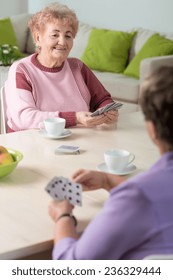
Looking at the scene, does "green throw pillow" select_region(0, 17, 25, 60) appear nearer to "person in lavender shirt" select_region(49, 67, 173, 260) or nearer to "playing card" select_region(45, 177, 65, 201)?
"playing card" select_region(45, 177, 65, 201)

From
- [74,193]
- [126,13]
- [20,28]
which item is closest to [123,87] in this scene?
[126,13]

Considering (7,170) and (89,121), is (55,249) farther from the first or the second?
(89,121)

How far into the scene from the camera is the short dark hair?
1358 mm

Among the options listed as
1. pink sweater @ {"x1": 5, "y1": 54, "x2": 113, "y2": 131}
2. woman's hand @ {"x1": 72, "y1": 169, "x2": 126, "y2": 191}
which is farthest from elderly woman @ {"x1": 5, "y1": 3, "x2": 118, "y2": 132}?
woman's hand @ {"x1": 72, "y1": 169, "x2": 126, "y2": 191}

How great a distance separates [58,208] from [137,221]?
39cm

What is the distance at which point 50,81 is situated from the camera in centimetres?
297

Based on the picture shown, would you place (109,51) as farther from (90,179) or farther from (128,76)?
(90,179)

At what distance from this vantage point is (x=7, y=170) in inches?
81.6

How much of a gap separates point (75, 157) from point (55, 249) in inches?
31.9

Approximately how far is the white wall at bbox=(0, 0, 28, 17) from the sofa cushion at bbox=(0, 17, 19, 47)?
64 cm

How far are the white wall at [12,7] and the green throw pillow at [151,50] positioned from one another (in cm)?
218

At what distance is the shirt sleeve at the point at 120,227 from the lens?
1.35 meters

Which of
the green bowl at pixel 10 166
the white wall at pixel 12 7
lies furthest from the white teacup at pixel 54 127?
the white wall at pixel 12 7
